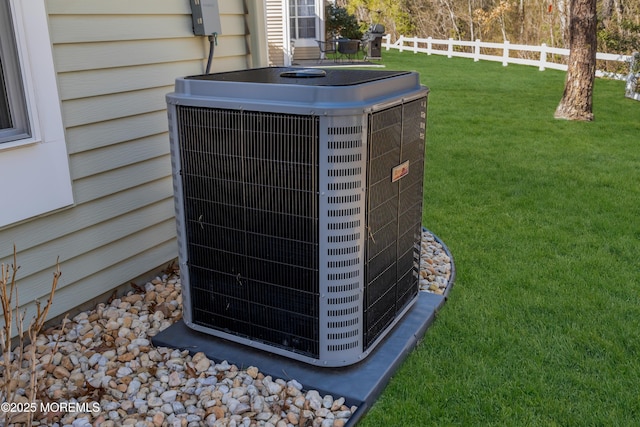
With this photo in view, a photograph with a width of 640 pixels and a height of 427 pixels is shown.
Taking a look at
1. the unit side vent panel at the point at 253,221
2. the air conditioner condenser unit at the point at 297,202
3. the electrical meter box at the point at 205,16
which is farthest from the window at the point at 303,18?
the unit side vent panel at the point at 253,221

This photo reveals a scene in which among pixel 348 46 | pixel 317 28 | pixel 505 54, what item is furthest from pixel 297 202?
pixel 317 28

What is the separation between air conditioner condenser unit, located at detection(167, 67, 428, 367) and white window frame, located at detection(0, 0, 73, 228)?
1.91 feet

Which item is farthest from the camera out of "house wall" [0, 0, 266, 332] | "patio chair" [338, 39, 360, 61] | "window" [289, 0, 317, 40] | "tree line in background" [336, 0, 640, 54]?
"window" [289, 0, 317, 40]

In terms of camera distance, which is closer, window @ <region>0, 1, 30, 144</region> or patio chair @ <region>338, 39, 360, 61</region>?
window @ <region>0, 1, 30, 144</region>

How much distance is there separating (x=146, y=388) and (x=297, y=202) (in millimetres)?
951

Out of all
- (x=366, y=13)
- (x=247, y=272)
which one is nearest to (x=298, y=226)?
(x=247, y=272)

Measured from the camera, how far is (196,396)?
7.18 ft

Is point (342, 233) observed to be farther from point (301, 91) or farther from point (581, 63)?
point (581, 63)

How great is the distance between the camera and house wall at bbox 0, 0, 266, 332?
254 centimetres

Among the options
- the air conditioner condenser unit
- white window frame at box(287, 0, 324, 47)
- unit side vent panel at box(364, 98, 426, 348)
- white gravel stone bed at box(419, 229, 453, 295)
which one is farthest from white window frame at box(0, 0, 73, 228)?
white window frame at box(287, 0, 324, 47)

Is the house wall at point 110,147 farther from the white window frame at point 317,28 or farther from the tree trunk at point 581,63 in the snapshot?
the white window frame at point 317,28

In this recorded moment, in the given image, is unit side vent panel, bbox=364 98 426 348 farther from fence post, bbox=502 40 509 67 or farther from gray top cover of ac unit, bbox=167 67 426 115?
fence post, bbox=502 40 509 67

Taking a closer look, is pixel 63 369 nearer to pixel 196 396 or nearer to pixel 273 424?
pixel 196 396

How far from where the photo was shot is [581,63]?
7734mm
